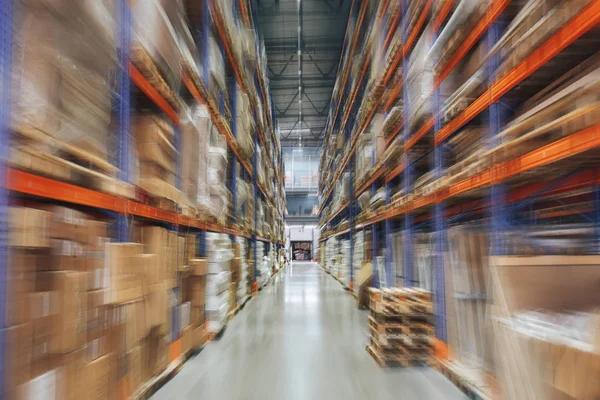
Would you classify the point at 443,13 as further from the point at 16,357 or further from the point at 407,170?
the point at 16,357

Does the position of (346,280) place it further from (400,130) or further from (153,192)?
(153,192)

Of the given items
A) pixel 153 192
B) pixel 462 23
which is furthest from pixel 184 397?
pixel 462 23

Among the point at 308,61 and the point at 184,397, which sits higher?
the point at 308,61

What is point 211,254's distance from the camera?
386 cm

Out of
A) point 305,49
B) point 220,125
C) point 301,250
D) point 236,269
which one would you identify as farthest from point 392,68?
point 301,250

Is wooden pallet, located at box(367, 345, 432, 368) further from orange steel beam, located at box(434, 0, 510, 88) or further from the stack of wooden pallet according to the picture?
orange steel beam, located at box(434, 0, 510, 88)

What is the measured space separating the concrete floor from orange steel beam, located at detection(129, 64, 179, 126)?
226 cm

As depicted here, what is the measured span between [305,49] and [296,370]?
1102cm

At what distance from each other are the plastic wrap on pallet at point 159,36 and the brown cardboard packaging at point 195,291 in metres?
1.95

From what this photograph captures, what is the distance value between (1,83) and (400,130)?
14.1 ft

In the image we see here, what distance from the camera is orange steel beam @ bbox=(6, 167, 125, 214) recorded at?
51.5 inches

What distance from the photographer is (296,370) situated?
2963 mm

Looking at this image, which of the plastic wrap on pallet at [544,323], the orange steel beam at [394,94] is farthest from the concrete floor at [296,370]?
the orange steel beam at [394,94]

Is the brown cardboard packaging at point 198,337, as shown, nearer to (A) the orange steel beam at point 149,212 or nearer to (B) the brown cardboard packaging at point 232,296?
(B) the brown cardboard packaging at point 232,296
